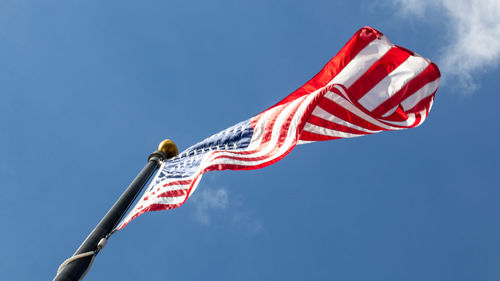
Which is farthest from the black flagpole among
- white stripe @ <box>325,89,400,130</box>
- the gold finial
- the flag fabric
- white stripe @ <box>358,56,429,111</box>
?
white stripe @ <box>358,56,429,111</box>

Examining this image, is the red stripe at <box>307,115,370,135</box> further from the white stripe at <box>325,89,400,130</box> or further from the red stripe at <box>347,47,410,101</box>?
the red stripe at <box>347,47,410,101</box>

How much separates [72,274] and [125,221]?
4.66 feet

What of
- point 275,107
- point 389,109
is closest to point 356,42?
point 389,109

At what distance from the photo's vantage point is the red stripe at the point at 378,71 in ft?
38.3

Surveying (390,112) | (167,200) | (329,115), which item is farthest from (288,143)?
(390,112)

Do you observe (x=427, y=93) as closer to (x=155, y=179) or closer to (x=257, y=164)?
(x=257, y=164)

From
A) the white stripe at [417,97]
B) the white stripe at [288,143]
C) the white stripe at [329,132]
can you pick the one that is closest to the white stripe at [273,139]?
the white stripe at [288,143]

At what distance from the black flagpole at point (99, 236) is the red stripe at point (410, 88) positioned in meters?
5.75

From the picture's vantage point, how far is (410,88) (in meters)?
11.6

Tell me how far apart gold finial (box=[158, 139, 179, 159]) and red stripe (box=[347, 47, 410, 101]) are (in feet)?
14.9

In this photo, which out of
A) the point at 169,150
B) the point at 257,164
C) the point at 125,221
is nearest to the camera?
the point at 125,221

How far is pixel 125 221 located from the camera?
7355 mm

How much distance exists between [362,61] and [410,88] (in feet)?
4.46

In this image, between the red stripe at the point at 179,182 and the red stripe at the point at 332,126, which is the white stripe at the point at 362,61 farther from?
the red stripe at the point at 179,182
